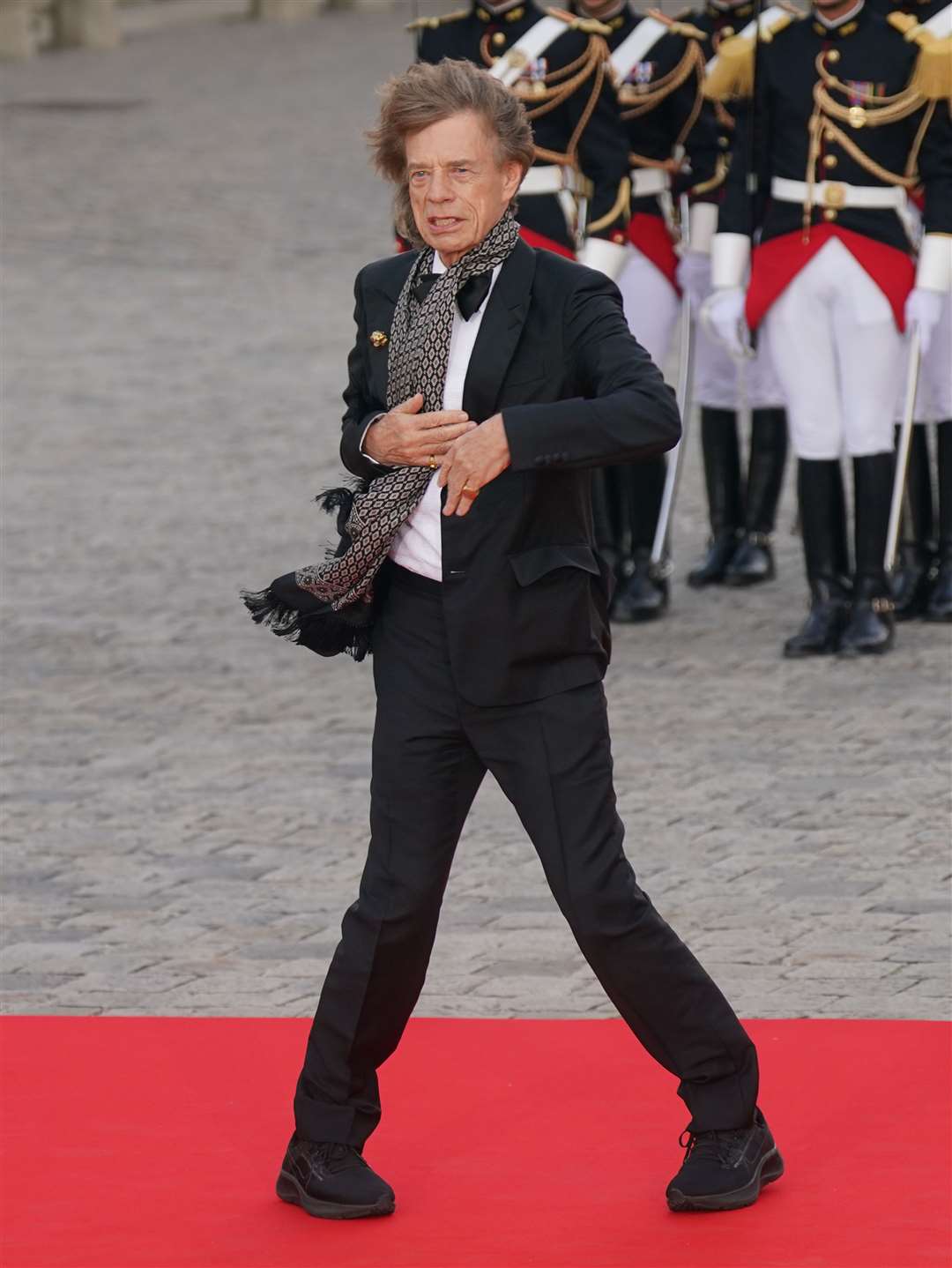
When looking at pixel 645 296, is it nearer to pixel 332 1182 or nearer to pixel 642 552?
pixel 642 552

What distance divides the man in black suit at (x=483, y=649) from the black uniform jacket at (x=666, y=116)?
437 centimetres

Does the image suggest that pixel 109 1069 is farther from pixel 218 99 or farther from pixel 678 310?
pixel 218 99

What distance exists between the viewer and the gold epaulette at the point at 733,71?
7973 millimetres

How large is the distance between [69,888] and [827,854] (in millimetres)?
1730

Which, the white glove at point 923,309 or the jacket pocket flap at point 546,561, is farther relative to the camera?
the white glove at point 923,309

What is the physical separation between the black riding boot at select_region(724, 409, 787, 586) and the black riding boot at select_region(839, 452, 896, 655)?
0.88 meters

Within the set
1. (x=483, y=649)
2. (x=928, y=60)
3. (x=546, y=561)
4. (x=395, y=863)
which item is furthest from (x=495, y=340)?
(x=928, y=60)

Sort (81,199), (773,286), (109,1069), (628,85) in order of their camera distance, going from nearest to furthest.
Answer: (109,1069)
(773,286)
(628,85)
(81,199)

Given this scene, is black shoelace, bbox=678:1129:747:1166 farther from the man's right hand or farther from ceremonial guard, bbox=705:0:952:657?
ceremonial guard, bbox=705:0:952:657

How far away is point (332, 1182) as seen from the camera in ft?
13.4

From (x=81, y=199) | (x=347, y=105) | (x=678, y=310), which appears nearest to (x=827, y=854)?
(x=678, y=310)

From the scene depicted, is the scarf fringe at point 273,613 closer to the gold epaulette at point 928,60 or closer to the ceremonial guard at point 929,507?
the gold epaulette at point 928,60

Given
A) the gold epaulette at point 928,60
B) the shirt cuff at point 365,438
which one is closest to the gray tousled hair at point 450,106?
the shirt cuff at point 365,438

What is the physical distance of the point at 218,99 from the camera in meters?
24.6
